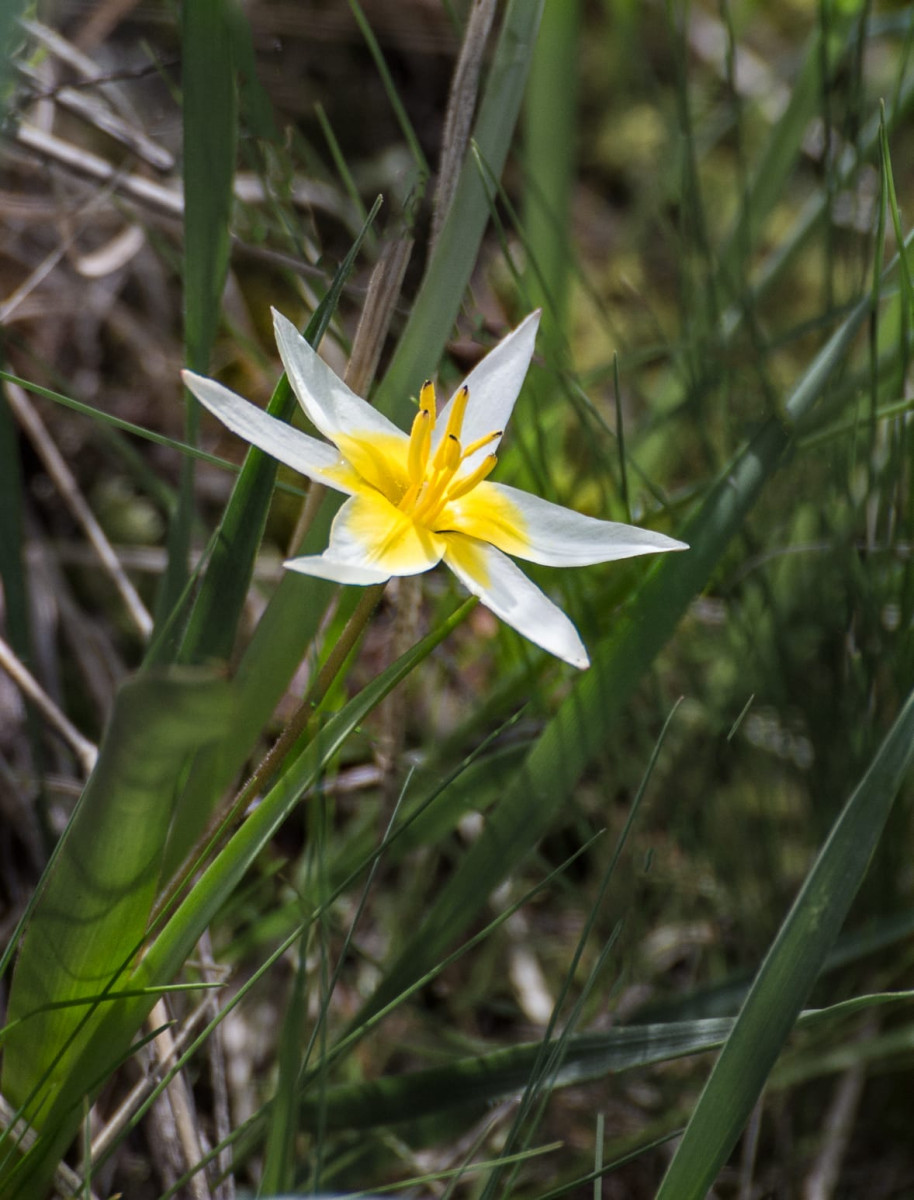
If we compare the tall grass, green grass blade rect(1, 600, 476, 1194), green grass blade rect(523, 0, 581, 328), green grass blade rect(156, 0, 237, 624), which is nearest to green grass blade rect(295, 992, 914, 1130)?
the tall grass

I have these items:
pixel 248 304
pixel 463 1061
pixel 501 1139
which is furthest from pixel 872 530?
pixel 248 304

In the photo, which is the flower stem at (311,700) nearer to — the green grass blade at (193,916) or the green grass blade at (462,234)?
the green grass blade at (193,916)

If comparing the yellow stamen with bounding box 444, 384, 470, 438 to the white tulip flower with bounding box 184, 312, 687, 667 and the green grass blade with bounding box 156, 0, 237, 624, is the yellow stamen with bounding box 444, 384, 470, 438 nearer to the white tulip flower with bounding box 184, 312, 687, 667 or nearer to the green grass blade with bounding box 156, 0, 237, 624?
the white tulip flower with bounding box 184, 312, 687, 667

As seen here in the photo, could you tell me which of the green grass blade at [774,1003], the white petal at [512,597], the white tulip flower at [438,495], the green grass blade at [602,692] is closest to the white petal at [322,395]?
the white tulip flower at [438,495]

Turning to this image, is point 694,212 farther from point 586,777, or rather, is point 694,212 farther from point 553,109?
point 586,777

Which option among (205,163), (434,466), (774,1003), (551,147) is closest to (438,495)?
(434,466)

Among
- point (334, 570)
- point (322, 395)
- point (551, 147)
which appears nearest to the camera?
point (334, 570)

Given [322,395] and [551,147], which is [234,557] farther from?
[551,147]

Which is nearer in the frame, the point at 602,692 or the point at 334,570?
the point at 334,570
